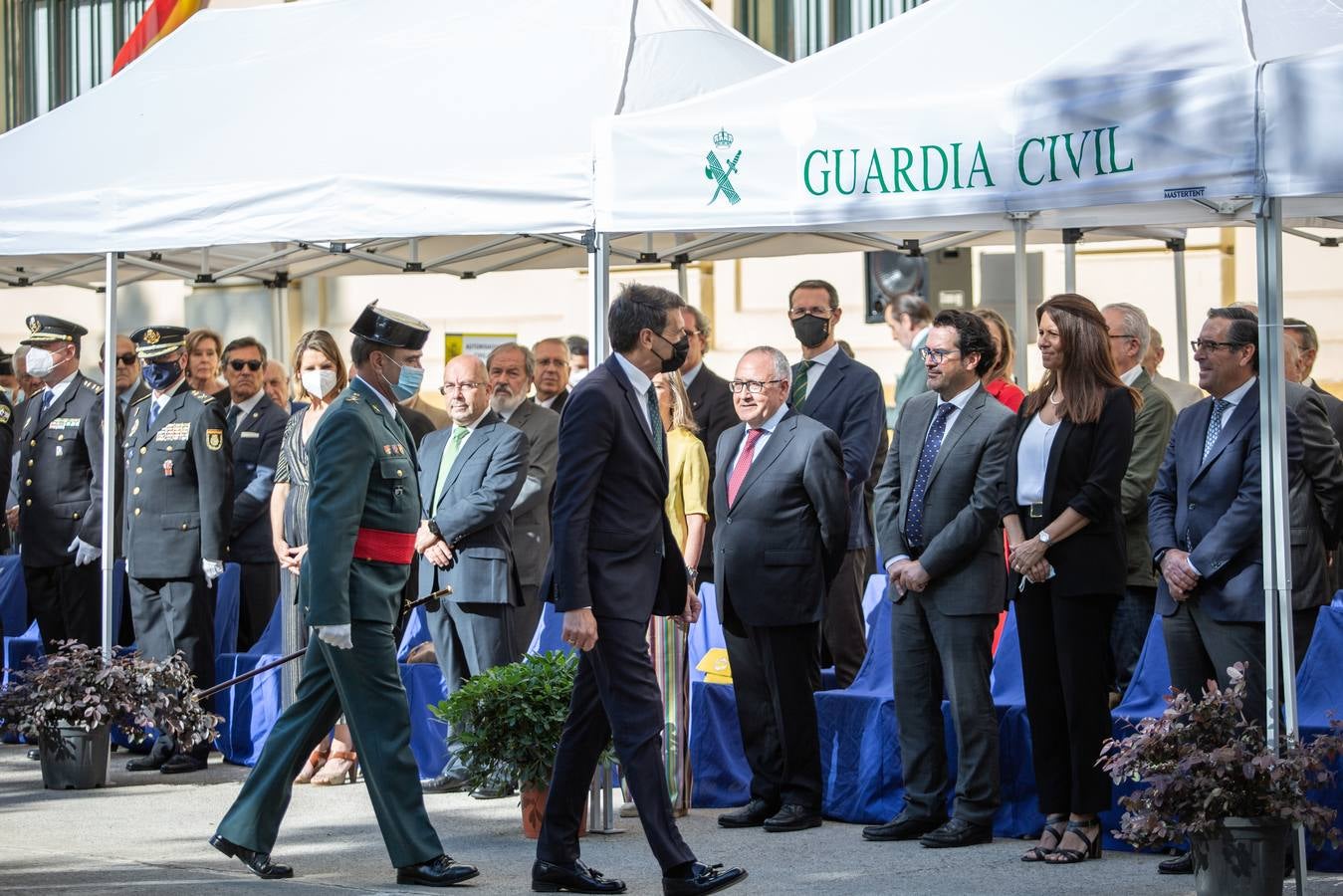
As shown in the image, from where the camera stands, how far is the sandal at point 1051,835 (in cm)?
720

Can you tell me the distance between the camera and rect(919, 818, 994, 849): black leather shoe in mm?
7496

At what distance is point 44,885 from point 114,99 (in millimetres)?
4830

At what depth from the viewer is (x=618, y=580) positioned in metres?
6.55

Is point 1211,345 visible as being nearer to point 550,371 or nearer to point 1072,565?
point 1072,565

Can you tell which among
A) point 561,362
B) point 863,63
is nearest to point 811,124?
point 863,63

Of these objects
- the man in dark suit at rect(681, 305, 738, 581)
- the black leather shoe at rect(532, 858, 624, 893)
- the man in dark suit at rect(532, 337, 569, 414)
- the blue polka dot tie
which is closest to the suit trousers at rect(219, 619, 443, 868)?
the black leather shoe at rect(532, 858, 624, 893)

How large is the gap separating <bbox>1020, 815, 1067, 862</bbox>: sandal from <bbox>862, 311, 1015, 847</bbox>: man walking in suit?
30 centimetres

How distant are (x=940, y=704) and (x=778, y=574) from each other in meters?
0.80

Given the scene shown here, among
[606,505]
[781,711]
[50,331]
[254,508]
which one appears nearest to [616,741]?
[606,505]

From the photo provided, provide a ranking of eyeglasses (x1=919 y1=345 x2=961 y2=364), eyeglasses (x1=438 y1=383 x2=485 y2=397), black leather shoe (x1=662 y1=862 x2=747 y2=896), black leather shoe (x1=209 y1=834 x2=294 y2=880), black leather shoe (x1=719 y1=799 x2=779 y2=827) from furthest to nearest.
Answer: eyeglasses (x1=438 y1=383 x2=485 y2=397) < black leather shoe (x1=719 y1=799 x2=779 y2=827) < eyeglasses (x1=919 y1=345 x2=961 y2=364) < black leather shoe (x1=209 y1=834 x2=294 y2=880) < black leather shoe (x1=662 y1=862 x2=747 y2=896)

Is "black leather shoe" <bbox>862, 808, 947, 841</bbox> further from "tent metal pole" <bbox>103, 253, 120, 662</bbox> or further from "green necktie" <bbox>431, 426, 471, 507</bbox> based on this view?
"tent metal pole" <bbox>103, 253, 120, 662</bbox>

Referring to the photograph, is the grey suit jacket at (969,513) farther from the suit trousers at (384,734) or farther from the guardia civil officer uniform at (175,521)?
the guardia civil officer uniform at (175,521)

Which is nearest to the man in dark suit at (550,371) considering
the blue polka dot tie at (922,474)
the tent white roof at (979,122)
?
the tent white roof at (979,122)

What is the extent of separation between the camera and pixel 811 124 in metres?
6.98
